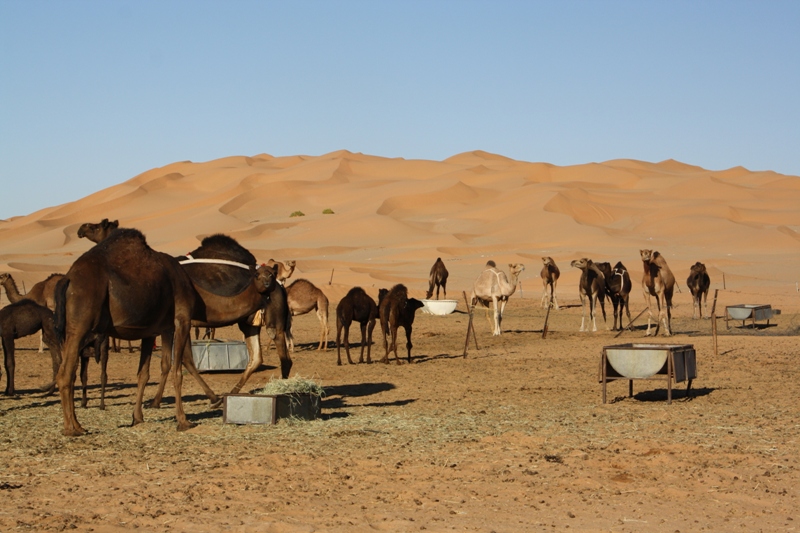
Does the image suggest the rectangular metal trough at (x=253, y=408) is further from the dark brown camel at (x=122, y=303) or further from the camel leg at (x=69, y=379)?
the camel leg at (x=69, y=379)

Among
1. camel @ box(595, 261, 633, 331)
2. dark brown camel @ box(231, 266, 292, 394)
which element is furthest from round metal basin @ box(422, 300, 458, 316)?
dark brown camel @ box(231, 266, 292, 394)

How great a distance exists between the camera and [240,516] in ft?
25.4

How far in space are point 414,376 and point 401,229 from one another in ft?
220

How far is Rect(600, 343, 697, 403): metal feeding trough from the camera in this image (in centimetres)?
1366

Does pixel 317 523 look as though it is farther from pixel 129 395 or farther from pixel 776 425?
pixel 129 395

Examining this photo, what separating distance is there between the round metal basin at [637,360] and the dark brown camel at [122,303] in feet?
18.3

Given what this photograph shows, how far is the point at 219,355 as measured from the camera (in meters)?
18.3

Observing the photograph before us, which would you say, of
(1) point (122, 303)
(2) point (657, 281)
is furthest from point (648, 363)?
(2) point (657, 281)

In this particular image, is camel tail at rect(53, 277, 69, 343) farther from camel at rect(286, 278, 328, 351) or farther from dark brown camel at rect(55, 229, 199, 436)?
camel at rect(286, 278, 328, 351)

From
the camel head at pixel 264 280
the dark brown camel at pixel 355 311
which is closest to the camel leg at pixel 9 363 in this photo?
the camel head at pixel 264 280

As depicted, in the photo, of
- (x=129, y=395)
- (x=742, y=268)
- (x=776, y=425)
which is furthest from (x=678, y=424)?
(x=742, y=268)

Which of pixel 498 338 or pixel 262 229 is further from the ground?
pixel 262 229

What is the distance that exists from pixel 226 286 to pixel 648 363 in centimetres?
559

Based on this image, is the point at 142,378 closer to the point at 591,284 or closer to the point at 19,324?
the point at 19,324
